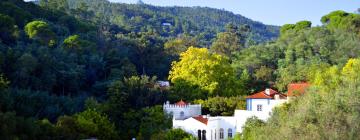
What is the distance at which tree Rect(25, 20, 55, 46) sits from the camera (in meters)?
46.8

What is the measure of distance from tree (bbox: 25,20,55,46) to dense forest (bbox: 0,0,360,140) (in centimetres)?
8

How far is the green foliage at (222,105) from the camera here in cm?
3709

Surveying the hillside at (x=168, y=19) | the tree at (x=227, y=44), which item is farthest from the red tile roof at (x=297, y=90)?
the hillside at (x=168, y=19)

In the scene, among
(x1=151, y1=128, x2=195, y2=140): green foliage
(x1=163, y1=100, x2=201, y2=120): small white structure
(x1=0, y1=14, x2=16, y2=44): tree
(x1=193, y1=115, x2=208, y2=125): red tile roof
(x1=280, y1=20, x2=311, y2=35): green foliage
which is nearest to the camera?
(x1=151, y1=128, x2=195, y2=140): green foliage

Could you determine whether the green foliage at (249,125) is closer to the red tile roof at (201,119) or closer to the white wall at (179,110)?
the red tile roof at (201,119)

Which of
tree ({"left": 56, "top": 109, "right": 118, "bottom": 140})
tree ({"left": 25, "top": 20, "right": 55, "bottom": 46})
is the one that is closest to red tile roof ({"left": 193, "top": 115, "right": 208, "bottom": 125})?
tree ({"left": 56, "top": 109, "right": 118, "bottom": 140})

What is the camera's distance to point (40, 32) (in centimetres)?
4731

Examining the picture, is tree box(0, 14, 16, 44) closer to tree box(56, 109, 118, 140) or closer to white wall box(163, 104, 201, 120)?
tree box(56, 109, 118, 140)

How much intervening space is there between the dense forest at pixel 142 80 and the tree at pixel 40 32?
83 mm

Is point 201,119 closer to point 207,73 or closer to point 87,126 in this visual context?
point 87,126

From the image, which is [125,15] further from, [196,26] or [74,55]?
[74,55]

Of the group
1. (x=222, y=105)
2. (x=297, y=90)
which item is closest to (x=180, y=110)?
(x=222, y=105)

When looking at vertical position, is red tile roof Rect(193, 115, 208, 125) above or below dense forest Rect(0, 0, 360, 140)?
below

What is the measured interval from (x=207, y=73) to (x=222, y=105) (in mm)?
4946
